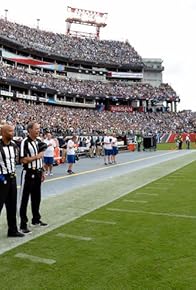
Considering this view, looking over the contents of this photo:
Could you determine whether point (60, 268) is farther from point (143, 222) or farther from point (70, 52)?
point (70, 52)

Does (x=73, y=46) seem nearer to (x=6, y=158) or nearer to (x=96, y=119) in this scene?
(x=96, y=119)

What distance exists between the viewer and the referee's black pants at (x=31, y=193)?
245 inches

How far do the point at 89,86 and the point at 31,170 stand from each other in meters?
67.1

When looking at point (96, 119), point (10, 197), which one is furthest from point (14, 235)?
point (96, 119)

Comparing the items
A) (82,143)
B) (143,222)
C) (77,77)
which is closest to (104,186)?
(143,222)

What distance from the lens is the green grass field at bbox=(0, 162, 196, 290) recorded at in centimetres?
400

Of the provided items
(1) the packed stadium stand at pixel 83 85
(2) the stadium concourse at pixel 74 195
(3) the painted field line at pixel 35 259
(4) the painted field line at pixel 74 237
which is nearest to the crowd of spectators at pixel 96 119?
(1) the packed stadium stand at pixel 83 85

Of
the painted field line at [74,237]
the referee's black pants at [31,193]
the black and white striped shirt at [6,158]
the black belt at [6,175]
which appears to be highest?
the black and white striped shirt at [6,158]

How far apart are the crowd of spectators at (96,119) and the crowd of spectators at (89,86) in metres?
4.32

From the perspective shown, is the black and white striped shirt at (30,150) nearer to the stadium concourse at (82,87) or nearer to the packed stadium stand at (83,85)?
the stadium concourse at (82,87)

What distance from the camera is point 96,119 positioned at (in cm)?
6050

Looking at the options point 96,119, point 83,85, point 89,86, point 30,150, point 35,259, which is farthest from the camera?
point 89,86

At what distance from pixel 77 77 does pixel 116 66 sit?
32.5 ft

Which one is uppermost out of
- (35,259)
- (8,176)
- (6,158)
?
(6,158)
